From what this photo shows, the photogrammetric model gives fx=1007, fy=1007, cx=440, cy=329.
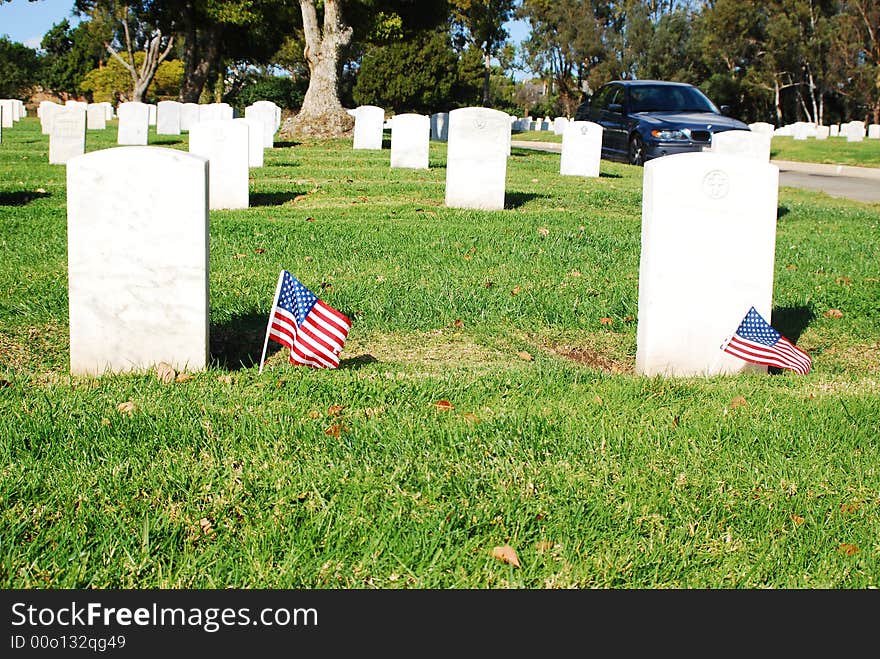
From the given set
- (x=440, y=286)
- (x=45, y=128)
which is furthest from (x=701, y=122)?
(x=45, y=128)

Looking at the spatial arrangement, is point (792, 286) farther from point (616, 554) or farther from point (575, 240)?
point (616, 554)

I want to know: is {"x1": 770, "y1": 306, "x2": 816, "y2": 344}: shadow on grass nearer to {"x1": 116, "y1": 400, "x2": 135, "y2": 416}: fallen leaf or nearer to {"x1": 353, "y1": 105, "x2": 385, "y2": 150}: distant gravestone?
{"x1": 116, "y1": 400, "x2": 135, "y2": 416}: fallen leaf

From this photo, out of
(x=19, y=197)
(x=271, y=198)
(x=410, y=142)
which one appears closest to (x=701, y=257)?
(x=271, y=198)

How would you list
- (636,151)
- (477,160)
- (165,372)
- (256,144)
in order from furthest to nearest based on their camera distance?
(636,151) → (256,144) → (477,160) → (165,372)

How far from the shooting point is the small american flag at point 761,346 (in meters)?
5.71

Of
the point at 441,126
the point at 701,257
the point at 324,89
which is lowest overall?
the point at 701,257

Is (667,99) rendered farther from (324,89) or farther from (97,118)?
(97,118)

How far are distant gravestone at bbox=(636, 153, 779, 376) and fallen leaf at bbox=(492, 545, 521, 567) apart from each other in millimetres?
2699

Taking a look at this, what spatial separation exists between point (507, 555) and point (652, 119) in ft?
55.4

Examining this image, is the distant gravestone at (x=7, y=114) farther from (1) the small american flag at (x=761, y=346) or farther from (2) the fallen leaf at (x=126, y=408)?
(1) the small american flag at (x=761, y=346)

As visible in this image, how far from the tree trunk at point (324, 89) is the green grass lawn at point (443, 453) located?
1905cm

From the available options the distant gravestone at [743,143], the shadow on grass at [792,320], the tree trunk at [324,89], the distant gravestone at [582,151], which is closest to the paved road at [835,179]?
the distant gravestone at [582,151]

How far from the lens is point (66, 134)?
1789 centimetres

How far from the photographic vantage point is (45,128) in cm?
2908
